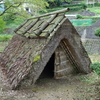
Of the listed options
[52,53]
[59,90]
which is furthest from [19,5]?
[59,90]

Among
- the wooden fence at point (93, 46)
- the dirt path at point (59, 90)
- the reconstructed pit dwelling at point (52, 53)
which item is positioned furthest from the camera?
the wooden fence at point (93, 46)

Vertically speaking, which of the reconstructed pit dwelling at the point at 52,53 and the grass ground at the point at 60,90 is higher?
the reconstructed pit dwelling at the point at 52,53

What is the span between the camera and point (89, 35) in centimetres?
1512

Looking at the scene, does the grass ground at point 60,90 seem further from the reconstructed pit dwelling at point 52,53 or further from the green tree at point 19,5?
the green tree at point 19,5

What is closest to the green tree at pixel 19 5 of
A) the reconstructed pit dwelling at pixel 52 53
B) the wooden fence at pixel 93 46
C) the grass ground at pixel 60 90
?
the wooden fence at pixel 93 46

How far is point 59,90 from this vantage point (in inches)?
183

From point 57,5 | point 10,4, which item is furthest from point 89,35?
point 57,5

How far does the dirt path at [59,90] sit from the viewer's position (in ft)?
13.4

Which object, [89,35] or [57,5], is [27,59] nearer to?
[89,35]

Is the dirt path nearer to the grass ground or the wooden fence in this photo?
Answer: the grass ground

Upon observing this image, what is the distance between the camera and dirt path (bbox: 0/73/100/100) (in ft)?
13.4

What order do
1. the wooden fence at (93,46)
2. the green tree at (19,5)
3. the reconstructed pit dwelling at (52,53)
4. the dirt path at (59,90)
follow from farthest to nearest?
the green tree at (19,5) < the wooden fence at (93,46) < the reconstructed pit dwelling at (52,53) < the dirt path at (59,90)

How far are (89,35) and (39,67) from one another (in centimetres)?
1201

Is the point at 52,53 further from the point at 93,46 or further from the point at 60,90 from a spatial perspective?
the point at 93,46
